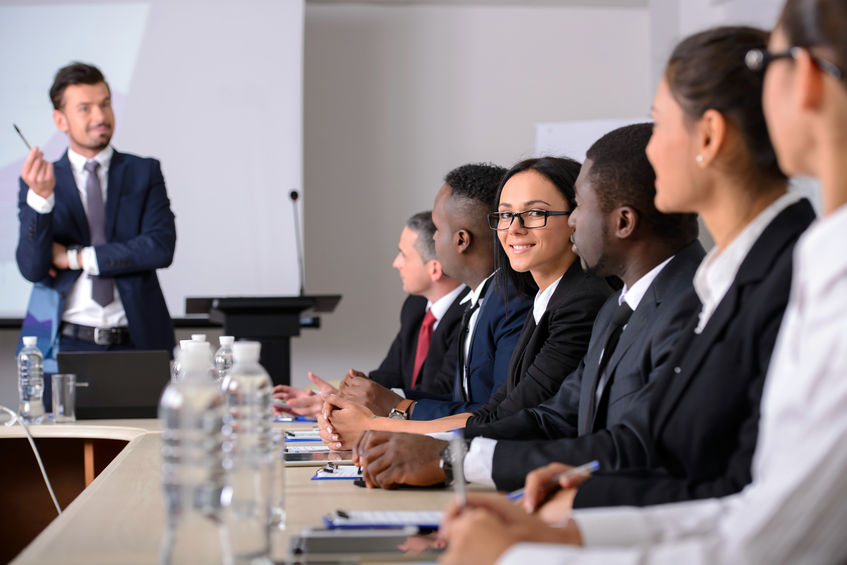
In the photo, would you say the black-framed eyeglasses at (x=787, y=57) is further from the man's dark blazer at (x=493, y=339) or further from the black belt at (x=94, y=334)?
the black belt at (x=94, y=334)

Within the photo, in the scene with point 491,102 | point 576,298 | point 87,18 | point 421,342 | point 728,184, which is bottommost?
point 421,342

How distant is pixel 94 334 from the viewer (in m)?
3.62

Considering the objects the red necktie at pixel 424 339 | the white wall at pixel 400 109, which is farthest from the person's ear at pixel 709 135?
the white wall at pixel 400 109

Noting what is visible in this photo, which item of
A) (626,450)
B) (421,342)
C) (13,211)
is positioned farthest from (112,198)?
(626,450)

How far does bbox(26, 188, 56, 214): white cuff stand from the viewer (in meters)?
3.63

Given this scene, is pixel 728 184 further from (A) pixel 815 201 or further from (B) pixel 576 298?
(A) pixel 815 201

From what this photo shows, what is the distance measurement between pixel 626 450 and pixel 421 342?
6.88 feet

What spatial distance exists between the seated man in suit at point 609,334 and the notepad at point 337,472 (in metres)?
0.06

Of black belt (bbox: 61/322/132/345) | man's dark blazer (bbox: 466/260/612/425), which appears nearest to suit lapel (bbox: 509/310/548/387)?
man's dark blazer (bbox: 466/260/612/425)

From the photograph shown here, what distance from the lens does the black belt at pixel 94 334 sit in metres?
3.60

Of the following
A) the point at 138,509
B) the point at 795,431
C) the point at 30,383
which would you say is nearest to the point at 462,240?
the point at 30,383

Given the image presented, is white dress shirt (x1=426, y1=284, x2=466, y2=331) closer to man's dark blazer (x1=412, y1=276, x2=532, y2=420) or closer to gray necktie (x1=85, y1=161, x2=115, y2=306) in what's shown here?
man's dark blazer (x1=412, y1=276, x2=532, y2=420)

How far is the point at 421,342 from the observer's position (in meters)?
3.54

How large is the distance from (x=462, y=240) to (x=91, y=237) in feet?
5.88
